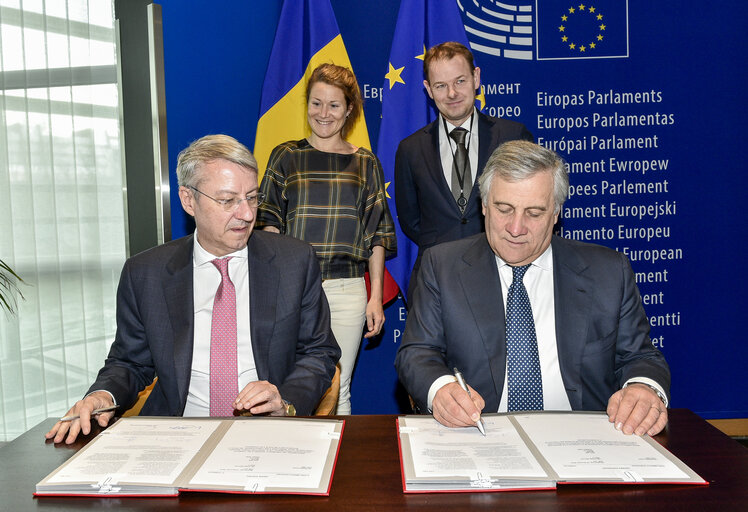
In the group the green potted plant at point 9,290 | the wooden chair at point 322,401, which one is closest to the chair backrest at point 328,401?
the wooden chair at point 322,401

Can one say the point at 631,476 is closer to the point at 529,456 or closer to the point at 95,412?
the point at 529,456

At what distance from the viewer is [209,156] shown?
2.18m

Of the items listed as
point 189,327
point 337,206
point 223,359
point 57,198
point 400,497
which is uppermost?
point 57,198

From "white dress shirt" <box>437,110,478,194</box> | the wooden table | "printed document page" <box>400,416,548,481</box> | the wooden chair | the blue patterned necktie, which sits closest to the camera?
the wooden table

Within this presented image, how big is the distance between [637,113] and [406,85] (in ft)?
5.36

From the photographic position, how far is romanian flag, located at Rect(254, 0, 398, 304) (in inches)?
160

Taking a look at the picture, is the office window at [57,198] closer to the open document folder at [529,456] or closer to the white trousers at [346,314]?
the white trousers at [346,314]

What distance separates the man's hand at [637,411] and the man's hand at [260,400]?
945mm

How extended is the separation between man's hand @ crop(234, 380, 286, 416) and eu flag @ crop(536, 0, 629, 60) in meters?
3.44

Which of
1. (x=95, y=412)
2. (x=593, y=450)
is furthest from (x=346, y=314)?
(x=593, y=450)

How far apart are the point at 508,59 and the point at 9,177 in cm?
337

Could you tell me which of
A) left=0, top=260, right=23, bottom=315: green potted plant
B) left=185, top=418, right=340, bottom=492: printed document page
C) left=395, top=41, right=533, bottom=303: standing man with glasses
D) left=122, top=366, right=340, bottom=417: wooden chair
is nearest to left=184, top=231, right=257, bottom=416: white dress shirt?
left=122, top=366, right=340, bottom=417: wooden chair

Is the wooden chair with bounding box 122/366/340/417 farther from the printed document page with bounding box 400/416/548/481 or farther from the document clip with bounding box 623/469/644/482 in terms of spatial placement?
the document clip with bounding box 623/469/644/482

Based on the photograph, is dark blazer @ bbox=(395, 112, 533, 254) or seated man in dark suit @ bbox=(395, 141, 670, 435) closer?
seated man in dark suit @ bbox=(395, 141, 670, 435)
